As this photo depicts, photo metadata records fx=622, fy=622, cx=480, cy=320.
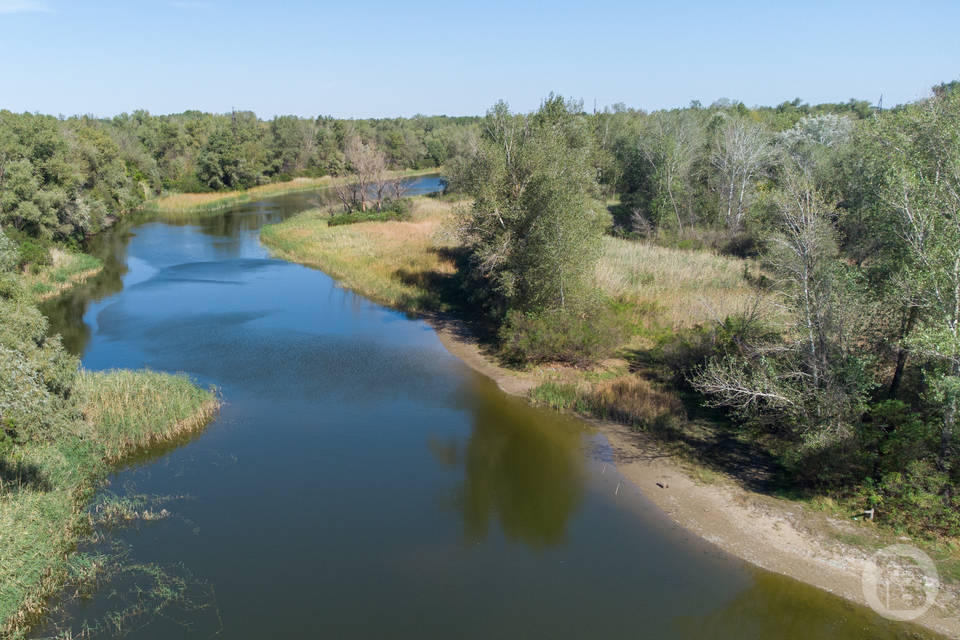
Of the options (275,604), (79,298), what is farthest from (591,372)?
(79,298)

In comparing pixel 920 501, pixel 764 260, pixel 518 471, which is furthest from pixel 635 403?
pixel 920 501

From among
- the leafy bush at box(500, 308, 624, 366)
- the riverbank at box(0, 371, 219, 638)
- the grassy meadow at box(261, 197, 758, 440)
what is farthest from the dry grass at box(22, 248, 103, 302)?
the leafy bush at box(500, 308, 624, 366)

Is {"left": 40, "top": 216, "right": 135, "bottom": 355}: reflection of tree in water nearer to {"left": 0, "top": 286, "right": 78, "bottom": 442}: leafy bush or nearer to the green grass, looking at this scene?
{"left": 0, "top": 286, "right": 78, "bottom": 442}: leafy bush

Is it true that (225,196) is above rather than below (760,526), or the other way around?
above

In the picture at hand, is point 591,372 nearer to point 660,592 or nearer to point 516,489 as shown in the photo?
point 516,489

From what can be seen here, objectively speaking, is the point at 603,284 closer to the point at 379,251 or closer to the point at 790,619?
the point at 790,619

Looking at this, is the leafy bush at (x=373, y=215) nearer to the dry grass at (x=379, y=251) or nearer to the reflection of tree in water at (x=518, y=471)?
the dry grass at (x=379, y=251)
